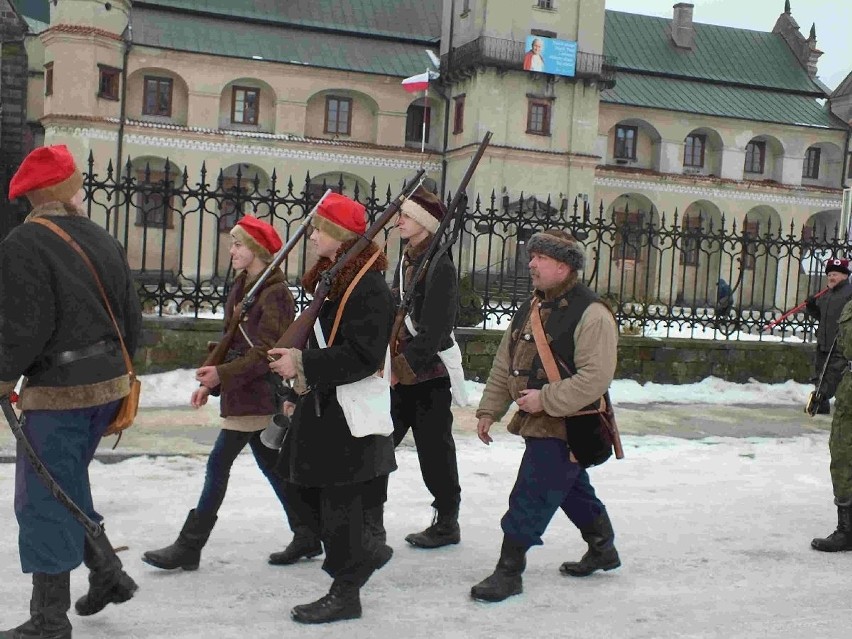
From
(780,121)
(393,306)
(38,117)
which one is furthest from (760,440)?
(780,121)

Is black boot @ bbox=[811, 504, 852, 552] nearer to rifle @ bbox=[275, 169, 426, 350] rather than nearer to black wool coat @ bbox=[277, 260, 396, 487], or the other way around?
black wool coat @ bbox=[277, 260, 396, 487]

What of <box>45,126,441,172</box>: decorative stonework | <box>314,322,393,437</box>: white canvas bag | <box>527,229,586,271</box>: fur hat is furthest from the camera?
<box>45,126,441,172</box>: decorative stonework

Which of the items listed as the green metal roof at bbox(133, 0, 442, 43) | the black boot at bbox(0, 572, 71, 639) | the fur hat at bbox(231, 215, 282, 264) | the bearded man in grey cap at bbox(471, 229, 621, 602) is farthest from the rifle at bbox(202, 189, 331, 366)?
the green metal roof at bbox(133, 0, 442, 43)

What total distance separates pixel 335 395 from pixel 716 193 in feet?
124

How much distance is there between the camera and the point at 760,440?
31.0 ft

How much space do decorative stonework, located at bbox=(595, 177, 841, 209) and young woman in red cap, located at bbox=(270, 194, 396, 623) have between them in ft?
113

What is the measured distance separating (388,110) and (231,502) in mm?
30982

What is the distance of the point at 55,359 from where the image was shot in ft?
12.3

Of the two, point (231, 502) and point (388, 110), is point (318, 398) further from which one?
point (388, 110)

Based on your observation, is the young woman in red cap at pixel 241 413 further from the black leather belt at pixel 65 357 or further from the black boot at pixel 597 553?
the black boot at pixel 597 553

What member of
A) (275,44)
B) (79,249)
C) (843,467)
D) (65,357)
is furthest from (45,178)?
(275,44)

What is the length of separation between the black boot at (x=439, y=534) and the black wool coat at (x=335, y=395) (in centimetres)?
133

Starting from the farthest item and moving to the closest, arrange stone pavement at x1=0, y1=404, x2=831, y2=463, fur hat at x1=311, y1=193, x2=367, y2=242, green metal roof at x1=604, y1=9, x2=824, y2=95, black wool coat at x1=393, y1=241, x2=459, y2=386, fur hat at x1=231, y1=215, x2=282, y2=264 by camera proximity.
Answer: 1. green metal roof at x1=604, y1=9, x2=824, y2=95
2. stone pavement at x1=0, y1=404, x2=831, y2=463
3. black wool coat at x1=393, y1=241, x2=459, y2=386
4. fur hat at x1=231, y1=215, x2=282, y2=264
5. fur hat at x1=311, y1=193, x2=367, y2=242

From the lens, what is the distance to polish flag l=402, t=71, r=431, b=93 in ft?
107
